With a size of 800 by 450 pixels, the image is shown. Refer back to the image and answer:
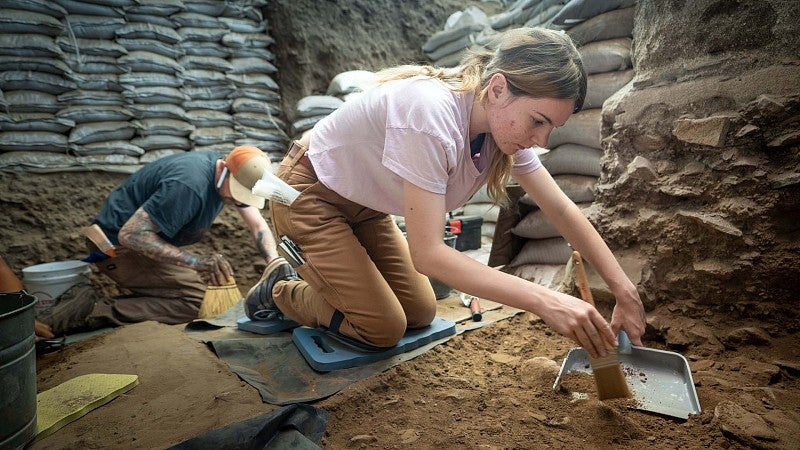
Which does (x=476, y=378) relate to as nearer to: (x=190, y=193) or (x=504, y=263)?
(x=504, y=263)

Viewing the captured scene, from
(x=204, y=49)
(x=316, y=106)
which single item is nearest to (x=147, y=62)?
(x=204, y=49)

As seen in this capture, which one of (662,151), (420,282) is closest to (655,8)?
(662,151)

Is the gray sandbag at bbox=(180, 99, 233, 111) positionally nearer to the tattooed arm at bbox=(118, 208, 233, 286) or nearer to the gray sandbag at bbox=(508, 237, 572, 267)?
the tattooed arm at bbox=(118, 208, 233, 286)

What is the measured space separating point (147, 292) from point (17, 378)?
1.86 metres

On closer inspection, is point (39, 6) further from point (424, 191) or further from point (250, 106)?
point (424, 191)

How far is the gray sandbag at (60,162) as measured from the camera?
346cm

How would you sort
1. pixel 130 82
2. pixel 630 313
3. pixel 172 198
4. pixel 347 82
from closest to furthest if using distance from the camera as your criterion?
pixel 630 313 < pixel 172 198 < pixel 130 82 < pixel 347 82

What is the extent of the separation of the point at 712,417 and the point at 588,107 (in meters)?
2.10

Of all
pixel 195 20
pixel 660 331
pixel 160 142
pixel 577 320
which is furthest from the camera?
pixel 195 20

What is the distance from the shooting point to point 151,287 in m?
3.03

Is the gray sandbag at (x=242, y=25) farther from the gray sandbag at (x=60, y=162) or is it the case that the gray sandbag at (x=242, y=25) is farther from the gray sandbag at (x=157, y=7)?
the gray sandbag at (x=60, y=162)

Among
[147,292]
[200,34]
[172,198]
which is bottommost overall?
[147,292]

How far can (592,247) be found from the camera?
162 cm

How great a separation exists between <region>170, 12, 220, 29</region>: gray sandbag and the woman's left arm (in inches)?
146
